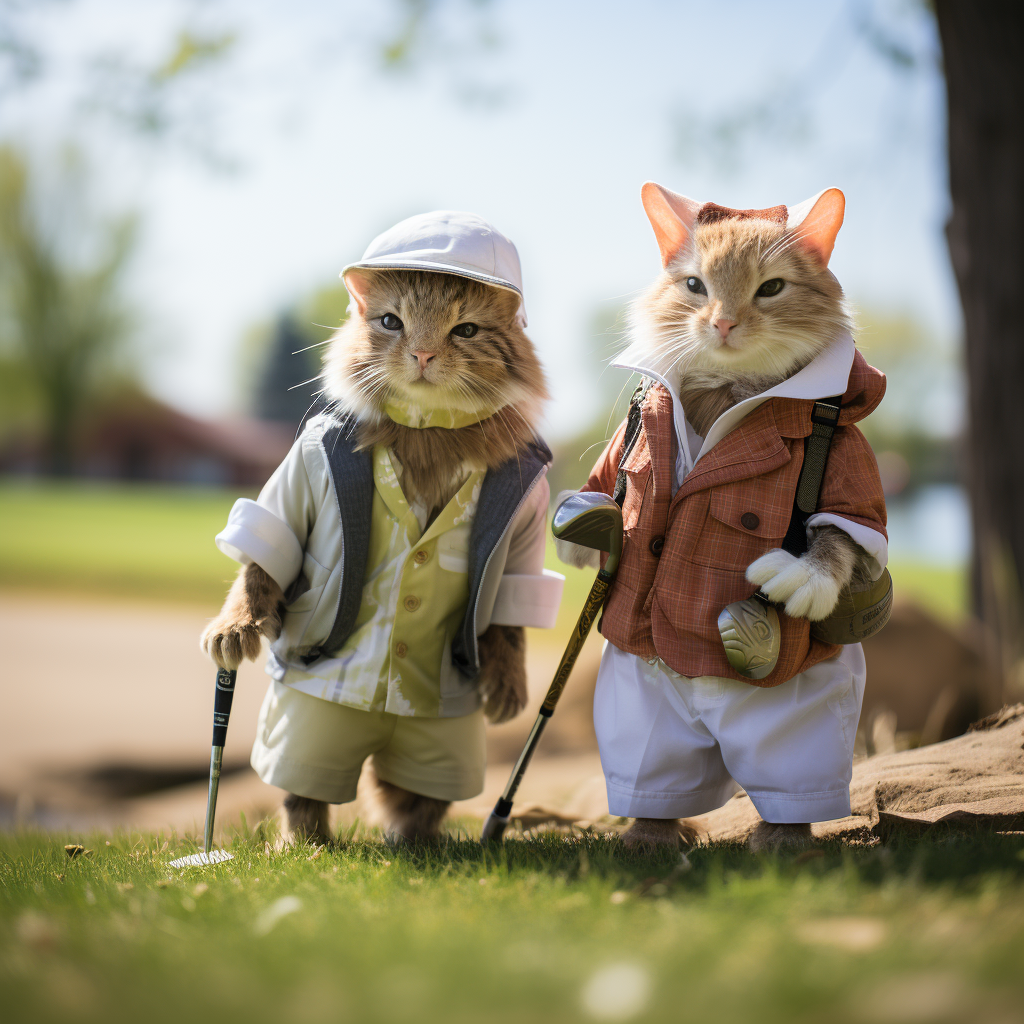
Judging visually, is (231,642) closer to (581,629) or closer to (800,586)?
(581,629)

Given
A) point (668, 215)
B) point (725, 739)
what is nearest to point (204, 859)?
point (725, 739)

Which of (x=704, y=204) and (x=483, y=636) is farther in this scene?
(x=483, y=636)

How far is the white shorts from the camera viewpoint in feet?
8.43

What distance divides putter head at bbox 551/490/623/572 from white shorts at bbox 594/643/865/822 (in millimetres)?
358

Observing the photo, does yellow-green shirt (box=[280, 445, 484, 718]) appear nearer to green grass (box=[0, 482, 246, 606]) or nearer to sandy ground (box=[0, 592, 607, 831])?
sandy ground (box=[0, 592, 607, 831])

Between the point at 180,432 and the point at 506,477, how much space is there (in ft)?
129

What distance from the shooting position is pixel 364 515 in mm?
2861

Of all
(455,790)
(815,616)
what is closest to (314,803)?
(455,790)

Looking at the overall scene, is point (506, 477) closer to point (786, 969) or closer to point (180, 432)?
point (786, 969)

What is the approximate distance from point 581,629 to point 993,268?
4326 mm

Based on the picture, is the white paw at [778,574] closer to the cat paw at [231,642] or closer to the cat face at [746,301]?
the cat face at [746,301]

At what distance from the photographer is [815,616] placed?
239 centimetres

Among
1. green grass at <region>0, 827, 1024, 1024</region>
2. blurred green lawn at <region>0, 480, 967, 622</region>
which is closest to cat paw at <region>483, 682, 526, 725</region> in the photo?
green grass at <region>0, 827, 1024, 1024</region>

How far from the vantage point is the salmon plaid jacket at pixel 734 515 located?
2.56m
